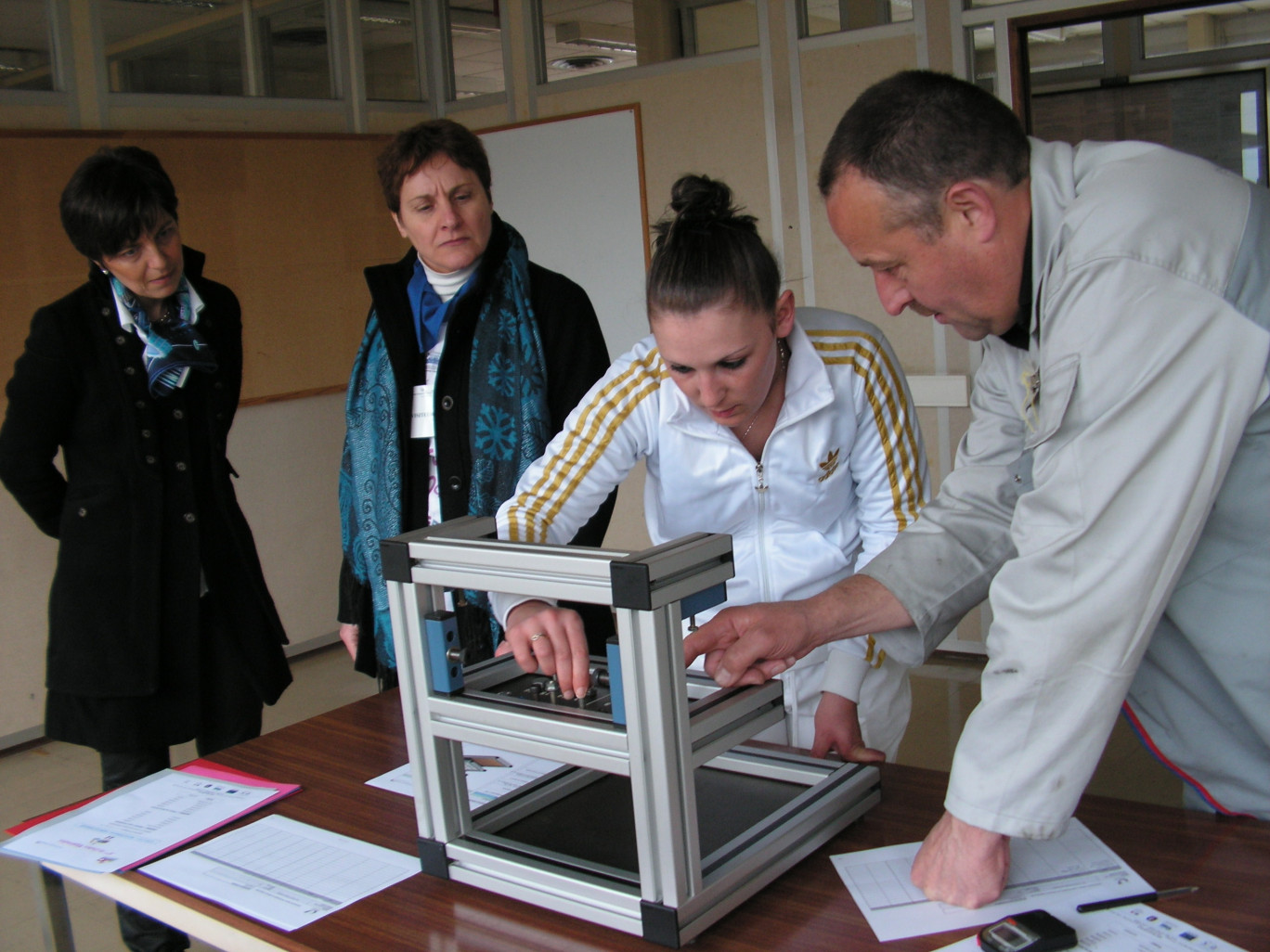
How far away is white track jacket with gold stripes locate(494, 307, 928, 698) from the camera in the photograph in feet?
5.61

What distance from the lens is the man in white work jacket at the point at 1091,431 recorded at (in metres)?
0.98

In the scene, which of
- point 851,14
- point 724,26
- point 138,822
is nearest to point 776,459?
point 138,822

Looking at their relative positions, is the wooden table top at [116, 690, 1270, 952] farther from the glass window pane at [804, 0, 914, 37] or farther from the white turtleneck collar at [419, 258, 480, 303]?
the glass window pane at [804, 0, 914, 37]

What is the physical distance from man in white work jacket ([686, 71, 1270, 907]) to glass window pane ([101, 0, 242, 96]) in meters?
3.89

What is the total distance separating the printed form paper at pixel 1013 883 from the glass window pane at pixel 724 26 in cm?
369

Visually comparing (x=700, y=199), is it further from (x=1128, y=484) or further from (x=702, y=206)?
(x=1128, y=484)

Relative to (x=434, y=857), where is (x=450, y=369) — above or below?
above

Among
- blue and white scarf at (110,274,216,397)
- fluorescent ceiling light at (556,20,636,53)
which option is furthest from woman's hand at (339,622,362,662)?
fluorescent ceiling light at (556,20,636,53)

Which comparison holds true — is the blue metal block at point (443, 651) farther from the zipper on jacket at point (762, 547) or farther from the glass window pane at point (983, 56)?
the glass window pane at point (983, 56)

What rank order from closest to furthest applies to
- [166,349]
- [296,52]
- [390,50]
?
1. [166,349]
2. [296,52]
3. [390,50]

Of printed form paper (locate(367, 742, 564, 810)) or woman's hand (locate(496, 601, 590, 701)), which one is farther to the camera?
printed form paper (locate(367, 742, 564, 810))

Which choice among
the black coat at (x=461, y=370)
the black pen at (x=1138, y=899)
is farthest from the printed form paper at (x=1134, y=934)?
the black coat at (x=461, y=370)

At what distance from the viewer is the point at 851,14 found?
4055 millimetres

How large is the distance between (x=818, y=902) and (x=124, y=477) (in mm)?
1742
